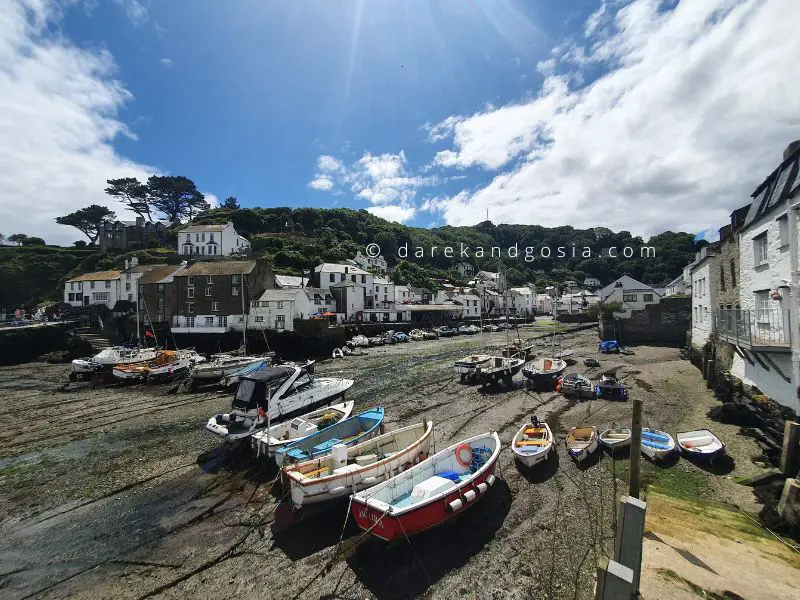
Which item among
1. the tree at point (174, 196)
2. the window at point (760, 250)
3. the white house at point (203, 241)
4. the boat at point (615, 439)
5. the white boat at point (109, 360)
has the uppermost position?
the tree at point (174, 196)

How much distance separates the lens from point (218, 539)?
9695 mm

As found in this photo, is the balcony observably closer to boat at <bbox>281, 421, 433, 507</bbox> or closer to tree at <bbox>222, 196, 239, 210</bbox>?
boat at <bbox>281, 421, 433, 507</bbox>

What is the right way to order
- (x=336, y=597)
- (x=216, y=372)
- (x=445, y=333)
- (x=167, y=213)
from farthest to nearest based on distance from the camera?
(x=167, y=213)
(x=445, y=333)
(x=216, y=372)
(x=336, y=597)

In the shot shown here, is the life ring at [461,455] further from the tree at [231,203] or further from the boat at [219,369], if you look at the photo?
the tree at [231,203]

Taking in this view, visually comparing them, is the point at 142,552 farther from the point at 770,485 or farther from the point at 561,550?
the point at 770,485

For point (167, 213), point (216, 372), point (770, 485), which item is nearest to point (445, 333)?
point (216, 372)

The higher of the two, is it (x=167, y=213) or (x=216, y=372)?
(x=167, y=213)

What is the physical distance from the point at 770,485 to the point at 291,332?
143 ft

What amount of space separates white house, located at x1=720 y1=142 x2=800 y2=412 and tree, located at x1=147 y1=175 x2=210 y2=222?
127489mm

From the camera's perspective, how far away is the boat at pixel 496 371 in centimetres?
2606

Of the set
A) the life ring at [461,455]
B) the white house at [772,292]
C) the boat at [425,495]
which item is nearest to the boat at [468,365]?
the white house at [772,292]

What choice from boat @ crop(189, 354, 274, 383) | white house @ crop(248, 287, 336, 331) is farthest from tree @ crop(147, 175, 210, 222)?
boat @ crop(189, 354, 274, 383)

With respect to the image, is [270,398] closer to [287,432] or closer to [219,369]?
[287,432]

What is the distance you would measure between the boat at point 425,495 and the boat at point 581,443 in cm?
363
